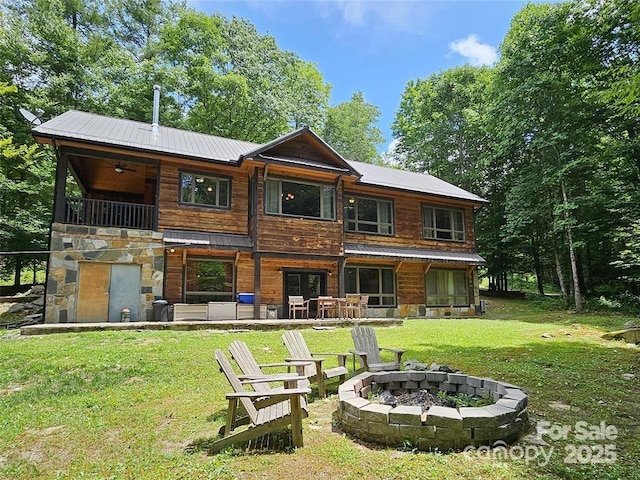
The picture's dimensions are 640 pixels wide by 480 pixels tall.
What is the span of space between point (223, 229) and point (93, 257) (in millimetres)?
3847

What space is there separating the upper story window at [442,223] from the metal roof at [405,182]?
31.5 inches

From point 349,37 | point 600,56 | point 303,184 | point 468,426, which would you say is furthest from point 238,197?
point 600,56

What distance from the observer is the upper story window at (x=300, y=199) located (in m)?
12.8

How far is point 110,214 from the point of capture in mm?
11797

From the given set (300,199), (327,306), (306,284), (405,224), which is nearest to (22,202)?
(300,199)

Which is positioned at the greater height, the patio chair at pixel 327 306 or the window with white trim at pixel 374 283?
the window with white trim at pixel 374 283

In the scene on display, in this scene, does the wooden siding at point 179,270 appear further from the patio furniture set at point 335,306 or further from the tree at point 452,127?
the tree at point 452,127

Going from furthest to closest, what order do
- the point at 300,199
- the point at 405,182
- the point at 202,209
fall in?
the point at 405,182 → the point at 300,199 → the point at 202,209

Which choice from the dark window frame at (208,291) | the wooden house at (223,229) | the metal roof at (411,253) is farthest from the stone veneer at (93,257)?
the metal roof at (411,253)

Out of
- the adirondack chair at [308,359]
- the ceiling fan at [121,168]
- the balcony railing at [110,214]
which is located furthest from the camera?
the ceiling fan at [121,168]

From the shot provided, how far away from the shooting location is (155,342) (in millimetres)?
8148

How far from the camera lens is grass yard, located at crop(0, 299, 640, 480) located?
112 inches

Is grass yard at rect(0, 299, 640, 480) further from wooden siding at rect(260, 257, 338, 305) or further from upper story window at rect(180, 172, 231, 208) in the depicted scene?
→ upper story window at rect(180, 172, 231, 208)

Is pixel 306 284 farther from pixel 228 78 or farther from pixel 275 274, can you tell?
pixel 228 78
